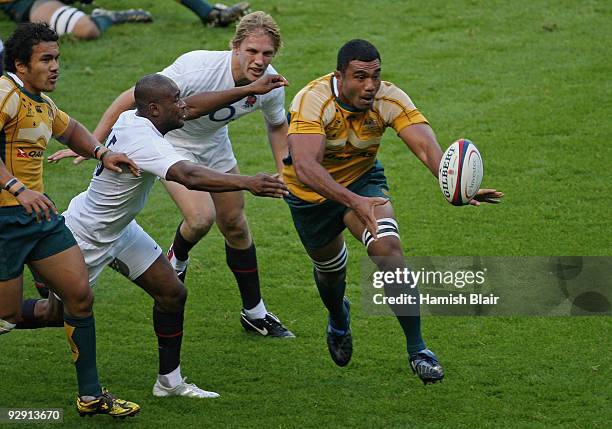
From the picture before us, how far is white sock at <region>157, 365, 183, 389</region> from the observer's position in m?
7.66

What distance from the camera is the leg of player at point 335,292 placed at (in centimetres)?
815

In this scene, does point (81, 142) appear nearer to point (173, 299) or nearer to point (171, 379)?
point (173, 299)

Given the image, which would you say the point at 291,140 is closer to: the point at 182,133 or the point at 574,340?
the point at 182,133

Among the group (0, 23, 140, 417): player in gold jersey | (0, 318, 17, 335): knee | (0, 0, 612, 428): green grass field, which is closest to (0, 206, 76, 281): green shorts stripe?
(0, 23, 140, 417): player in gold jersey

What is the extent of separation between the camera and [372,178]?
8.01 m

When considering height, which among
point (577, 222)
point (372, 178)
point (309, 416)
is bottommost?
point (309, 416)

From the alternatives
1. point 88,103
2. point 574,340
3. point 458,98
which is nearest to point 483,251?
point 574,340

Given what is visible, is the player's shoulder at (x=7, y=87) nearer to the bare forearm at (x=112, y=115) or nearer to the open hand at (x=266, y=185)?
the bare forearm at (x=112, y=115)

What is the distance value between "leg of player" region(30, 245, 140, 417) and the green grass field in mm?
259

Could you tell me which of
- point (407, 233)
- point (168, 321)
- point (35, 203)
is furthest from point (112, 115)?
point (407, 233)

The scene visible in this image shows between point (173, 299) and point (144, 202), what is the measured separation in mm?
703

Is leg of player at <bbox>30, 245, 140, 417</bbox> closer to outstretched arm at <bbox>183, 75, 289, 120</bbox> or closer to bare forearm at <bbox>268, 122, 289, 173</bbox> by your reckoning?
outstretched arm at <bbox>183, 75, 289, 120</bbox>

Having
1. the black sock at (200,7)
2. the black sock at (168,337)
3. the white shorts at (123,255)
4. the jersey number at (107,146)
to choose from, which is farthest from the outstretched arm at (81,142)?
the black sock at (200,7)

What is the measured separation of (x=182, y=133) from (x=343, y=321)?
205 centimetres
